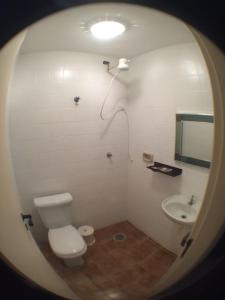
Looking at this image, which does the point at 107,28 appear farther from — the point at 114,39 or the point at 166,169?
the point at 166,169

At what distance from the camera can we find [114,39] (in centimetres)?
148

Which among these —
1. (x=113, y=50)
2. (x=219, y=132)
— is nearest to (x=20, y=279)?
(x=219, y=132)

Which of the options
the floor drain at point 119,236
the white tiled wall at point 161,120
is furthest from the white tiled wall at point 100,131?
the floor drain at point 119,236

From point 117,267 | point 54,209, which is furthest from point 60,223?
point 117,267

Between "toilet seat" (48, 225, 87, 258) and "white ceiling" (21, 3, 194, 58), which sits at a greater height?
"white ceiling" (21, 3, 194, 58)

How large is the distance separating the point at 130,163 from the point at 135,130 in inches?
16.3

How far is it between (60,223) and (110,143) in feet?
3.25

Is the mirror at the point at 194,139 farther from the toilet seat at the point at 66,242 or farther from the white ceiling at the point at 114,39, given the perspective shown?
the toilet seat at the point at 66,242

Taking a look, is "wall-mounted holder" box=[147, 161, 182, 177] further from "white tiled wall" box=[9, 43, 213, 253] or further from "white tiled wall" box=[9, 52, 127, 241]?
"white tiled wall" box=[9, 52, 127, 241]

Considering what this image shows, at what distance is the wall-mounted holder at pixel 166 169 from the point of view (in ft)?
5.31

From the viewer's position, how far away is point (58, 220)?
5.74 feet

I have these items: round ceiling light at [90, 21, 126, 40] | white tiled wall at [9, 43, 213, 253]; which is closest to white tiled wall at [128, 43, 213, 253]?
white tiled wall at [9, 43, 213, 253]

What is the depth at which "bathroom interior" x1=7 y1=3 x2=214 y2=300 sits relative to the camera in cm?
141

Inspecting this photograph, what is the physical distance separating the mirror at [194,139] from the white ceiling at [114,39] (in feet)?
2.05
